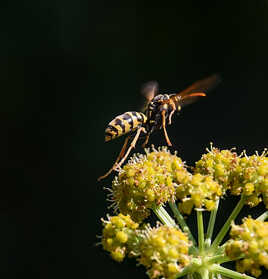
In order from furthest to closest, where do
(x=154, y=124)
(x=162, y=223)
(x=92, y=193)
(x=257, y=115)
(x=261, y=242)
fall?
(x=257, y=115), (x=92, y=193), (x=154, y=124), (x=162, y=223), (x=261, y=242)

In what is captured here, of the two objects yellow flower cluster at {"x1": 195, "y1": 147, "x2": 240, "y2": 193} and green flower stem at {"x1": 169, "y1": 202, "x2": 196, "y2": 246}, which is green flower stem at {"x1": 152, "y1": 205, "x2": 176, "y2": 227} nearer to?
green flower stem at {"x1": 169, "y1": 202, "x2": 196, "y2": 246}

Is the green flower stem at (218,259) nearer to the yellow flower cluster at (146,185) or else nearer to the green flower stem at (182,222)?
the green flower stem at (182,222)

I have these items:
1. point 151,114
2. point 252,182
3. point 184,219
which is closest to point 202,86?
point 151,114

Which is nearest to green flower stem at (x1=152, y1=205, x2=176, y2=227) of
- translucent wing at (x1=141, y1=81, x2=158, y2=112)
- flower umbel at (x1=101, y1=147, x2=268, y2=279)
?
flower umbel at (x1=101, y1=147, x2=268, y2=279)

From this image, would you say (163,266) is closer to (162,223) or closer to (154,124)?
(162,223)

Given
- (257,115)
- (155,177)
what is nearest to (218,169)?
(155,177)

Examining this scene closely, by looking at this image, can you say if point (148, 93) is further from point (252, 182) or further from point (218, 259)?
point (218, 259)

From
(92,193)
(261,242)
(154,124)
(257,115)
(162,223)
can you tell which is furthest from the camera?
(257,115)
